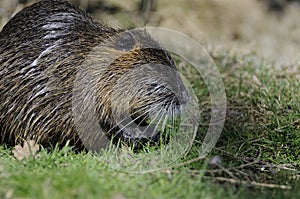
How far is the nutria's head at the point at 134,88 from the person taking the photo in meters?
3.98

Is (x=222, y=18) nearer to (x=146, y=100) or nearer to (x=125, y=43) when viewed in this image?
(x=125, y=43)

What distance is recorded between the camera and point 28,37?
167 inches

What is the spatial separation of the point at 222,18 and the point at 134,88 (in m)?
6.42

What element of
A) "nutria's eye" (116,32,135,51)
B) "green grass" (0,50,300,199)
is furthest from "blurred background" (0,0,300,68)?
"nutria's eye" (116,32,135,51)

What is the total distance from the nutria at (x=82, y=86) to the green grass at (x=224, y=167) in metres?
0.22

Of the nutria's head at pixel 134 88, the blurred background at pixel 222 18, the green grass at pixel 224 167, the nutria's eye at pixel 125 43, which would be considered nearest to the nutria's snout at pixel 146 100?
the nutria's head at pixel 134 88

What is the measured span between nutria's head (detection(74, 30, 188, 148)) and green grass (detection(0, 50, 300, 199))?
0.33 m

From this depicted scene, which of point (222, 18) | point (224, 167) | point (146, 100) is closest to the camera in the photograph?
point (224, 167)

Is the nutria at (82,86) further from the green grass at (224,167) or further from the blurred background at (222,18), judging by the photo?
the blurred background at (222,18)

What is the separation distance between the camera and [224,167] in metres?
3.68

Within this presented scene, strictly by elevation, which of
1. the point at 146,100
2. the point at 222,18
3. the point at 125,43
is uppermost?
the point at 222,18

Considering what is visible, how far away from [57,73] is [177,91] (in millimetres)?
864

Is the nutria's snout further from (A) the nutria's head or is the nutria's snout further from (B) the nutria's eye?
(B) the nutria's eye

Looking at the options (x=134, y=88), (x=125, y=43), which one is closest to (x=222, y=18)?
(x=125, y=43)
